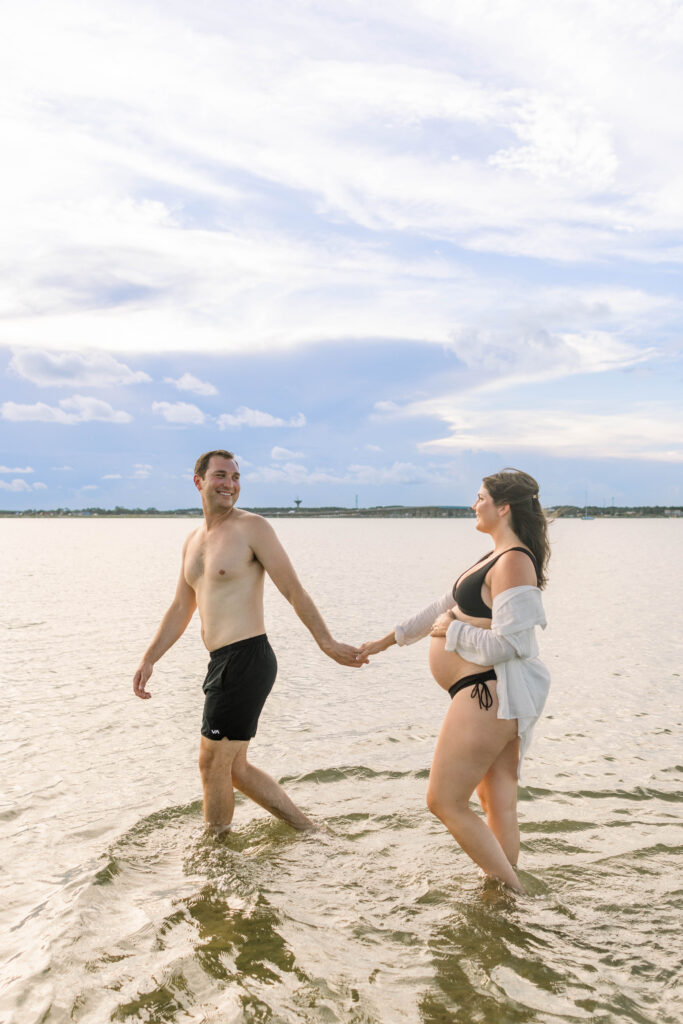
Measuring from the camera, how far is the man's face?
6086 millimetres

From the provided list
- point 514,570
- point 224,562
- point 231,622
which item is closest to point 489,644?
point 514,570

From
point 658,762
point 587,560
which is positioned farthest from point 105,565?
point 658,762

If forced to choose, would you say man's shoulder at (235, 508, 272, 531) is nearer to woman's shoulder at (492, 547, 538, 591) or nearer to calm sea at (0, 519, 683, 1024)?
woman's shoulder at (492, 547, 538, 591)

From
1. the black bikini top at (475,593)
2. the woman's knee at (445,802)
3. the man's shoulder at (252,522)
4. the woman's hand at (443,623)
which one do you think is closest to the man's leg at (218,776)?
the man's shoulder at (252,522)

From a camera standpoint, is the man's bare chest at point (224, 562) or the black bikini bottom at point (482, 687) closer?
the black bikini bottom at point (482, 687)

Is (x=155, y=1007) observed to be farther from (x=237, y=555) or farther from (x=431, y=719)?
(x=431, y=719)

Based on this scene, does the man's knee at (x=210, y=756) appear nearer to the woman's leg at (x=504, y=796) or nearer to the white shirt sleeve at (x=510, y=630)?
the woman's leg at (x=504, y=796)

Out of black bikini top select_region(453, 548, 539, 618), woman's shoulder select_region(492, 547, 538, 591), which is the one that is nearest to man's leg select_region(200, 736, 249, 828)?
black bikini top select_region(453, 548, 539, 618)

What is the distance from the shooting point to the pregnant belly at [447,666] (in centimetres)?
481

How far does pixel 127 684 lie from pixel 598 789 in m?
7.67

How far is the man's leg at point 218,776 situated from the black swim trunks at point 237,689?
71 millimetres

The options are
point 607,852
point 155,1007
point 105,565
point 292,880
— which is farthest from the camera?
point 105,565

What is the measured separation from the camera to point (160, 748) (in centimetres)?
934

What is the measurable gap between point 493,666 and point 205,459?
9.07 feet
